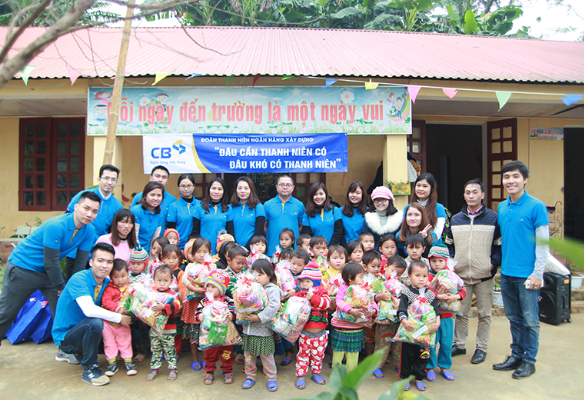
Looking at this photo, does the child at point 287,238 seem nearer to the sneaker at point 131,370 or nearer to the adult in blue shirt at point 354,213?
the adult in blue shirt at point 354,213

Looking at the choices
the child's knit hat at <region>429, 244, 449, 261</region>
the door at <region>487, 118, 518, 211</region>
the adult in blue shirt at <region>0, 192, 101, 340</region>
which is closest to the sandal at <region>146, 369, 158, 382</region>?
the adult in blue shirt at <region>0, 192, 101, 340</region>

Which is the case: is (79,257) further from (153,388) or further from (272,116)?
(272,116)

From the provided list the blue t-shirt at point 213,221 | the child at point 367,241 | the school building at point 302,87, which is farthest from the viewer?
the school building at point 302,87

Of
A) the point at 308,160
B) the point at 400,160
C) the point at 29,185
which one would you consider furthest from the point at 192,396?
the point at 29,185

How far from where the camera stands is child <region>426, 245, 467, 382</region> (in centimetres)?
335

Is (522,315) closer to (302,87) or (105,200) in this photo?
(302,87)

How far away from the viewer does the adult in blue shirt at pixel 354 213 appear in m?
4.37

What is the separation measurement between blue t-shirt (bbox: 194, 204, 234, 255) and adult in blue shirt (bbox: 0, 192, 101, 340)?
1.18 meters

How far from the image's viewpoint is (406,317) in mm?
3178

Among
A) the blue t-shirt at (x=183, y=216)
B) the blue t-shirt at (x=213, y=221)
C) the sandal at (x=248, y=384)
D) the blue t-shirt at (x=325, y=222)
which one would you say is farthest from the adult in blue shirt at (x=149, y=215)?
the sandal at (x=248, y=384)

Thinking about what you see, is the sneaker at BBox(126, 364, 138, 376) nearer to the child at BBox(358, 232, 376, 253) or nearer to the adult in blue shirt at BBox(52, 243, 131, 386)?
the adult in blue shirt at BBox(52, 243, 131, 386)

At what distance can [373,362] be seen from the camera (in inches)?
38.8

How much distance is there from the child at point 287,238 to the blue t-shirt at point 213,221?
644 millimetres

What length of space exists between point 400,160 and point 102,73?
4.16m
